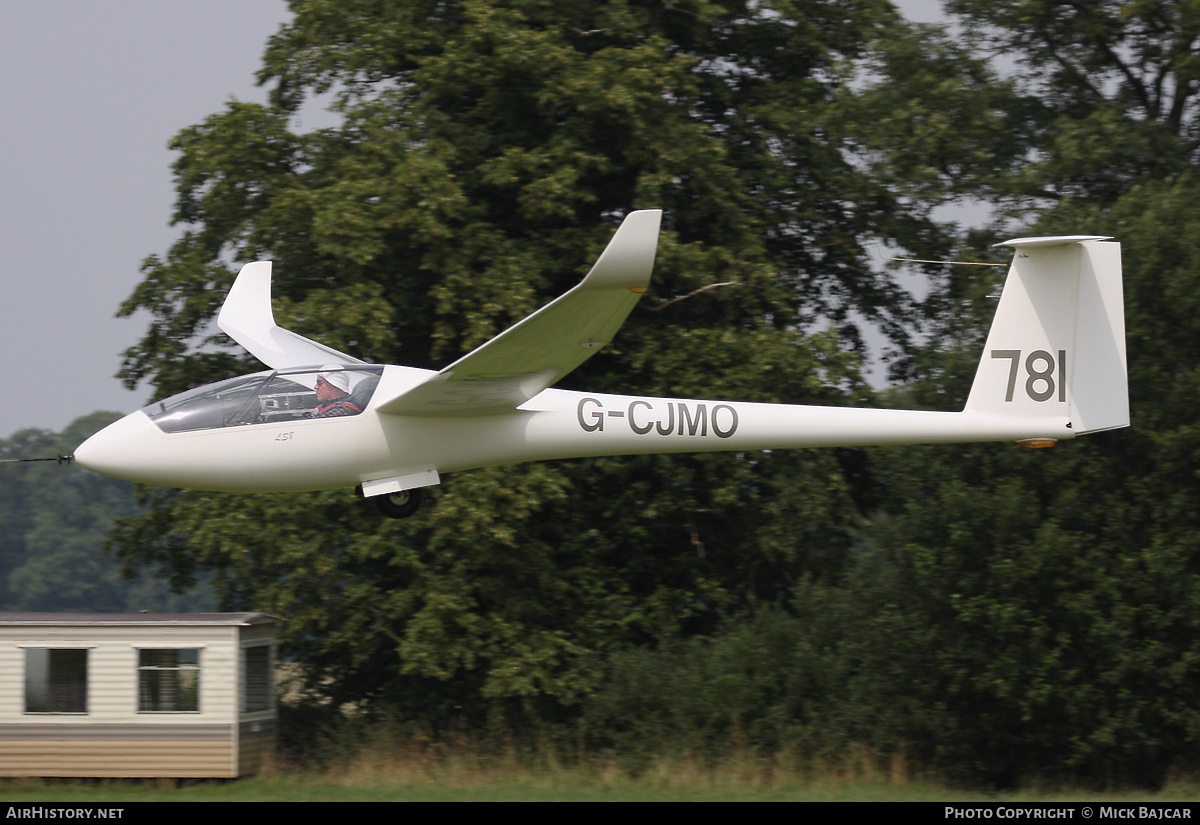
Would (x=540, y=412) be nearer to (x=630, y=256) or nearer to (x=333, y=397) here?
(x=333, y=397)

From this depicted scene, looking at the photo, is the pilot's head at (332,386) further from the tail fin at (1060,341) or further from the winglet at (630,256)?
the tail fin at (1060,341)

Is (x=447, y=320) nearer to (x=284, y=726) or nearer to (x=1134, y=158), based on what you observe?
(x=284, y=726)

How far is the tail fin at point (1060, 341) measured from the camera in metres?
13.8

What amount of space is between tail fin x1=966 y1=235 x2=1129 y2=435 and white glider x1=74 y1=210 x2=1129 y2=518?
16 mm

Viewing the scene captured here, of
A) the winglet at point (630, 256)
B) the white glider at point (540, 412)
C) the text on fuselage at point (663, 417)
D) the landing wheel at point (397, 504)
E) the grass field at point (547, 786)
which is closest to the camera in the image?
the winglet at point (630, 256)

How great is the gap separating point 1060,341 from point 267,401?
8.46 metres

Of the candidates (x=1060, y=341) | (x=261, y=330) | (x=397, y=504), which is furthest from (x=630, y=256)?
(x=261, y=330)

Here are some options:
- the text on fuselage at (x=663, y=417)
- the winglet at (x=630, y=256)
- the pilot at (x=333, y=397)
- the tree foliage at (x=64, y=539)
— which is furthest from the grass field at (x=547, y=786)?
the tree foliage at (x=64, y=539)

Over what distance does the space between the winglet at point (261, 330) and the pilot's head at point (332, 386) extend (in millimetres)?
1582

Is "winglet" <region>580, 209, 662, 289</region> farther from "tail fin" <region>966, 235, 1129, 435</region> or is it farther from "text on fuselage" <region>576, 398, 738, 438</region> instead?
"tail fin" <region>966, 235, 1129, 435</region>

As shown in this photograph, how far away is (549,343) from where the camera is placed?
10859mm

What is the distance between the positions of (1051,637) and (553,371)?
14.2 meters
